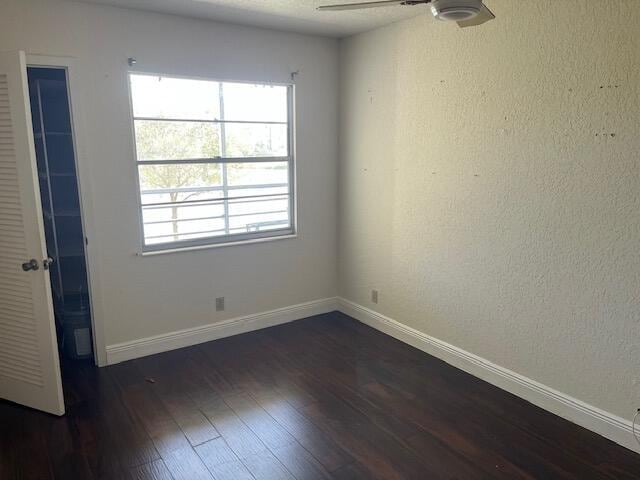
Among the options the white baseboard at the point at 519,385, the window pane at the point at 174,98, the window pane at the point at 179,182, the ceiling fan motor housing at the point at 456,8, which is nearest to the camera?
the ceiling fan motor housing at the point at 456,8

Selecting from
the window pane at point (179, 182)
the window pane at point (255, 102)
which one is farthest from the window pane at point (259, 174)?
the window pane at point (255, 102)

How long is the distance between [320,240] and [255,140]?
1.09m

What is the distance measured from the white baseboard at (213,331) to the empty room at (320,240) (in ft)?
0.06

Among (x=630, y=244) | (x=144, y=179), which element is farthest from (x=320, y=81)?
(x=630, y=244)

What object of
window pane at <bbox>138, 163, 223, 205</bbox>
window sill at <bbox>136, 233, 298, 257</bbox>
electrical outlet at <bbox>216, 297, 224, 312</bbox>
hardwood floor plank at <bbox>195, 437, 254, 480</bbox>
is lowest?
hardwood floor plank at <bbox>195, 437, 254, 480</bbox>

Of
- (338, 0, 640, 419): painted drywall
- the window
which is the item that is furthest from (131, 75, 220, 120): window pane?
(338, 0, 640, 419): painted drywall

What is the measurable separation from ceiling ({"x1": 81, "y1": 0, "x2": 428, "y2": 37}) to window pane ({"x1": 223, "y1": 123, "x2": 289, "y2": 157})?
0.77 metres

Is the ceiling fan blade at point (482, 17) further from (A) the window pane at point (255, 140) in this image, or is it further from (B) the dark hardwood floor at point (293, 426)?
(A) the window pane at point (255, 140)

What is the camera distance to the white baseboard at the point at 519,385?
251 centimetres

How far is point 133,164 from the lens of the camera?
331cm

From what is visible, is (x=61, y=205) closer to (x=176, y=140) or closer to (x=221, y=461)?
(x=176, y=140)

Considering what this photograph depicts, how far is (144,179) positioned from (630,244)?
3.07 meters

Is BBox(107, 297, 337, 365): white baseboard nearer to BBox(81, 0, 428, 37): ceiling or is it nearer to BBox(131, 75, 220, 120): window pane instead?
BBox(131, 75, 220, 120): window pane

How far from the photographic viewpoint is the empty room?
2.42 metres
